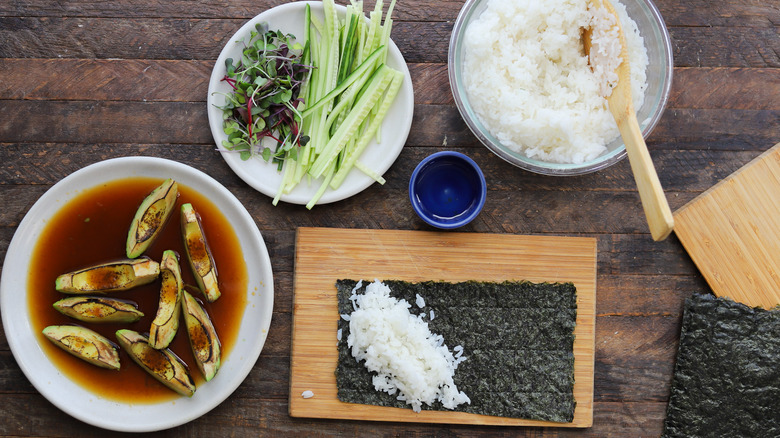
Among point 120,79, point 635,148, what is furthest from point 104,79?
point 635,148

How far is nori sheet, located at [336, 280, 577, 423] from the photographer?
2.12 metres

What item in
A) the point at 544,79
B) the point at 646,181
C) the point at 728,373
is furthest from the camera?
the point at 728,373

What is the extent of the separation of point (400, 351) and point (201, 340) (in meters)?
0.75

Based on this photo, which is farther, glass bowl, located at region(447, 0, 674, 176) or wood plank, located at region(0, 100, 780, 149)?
wood plank, located at region(0, 100, 780, 149)

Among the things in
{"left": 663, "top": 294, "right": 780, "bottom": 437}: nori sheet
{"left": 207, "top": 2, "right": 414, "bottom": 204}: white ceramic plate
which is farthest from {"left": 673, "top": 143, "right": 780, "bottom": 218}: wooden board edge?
{"left": 207, "top": 2, "right": 414, "bottom": 204}: white ceramic plate

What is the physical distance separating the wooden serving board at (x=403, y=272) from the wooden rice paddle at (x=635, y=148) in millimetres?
468

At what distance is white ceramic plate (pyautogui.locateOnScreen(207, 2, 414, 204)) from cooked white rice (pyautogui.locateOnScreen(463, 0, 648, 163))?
283 millimetres

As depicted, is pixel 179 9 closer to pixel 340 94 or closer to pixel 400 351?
pixel 340 94

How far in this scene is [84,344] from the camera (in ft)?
6.64

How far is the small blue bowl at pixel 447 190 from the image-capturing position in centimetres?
203

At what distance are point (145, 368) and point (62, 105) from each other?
1106mm

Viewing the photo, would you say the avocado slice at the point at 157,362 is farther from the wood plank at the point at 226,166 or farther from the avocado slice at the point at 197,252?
the wood plank at the point at 226,166

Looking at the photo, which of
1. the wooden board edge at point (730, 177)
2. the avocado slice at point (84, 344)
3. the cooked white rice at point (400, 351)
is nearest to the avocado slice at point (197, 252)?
the avocado slice at point (84, 344)

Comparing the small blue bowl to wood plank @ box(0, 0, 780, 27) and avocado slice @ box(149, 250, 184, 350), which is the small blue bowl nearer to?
wood plank @ box(0, 0, 780, 27)
